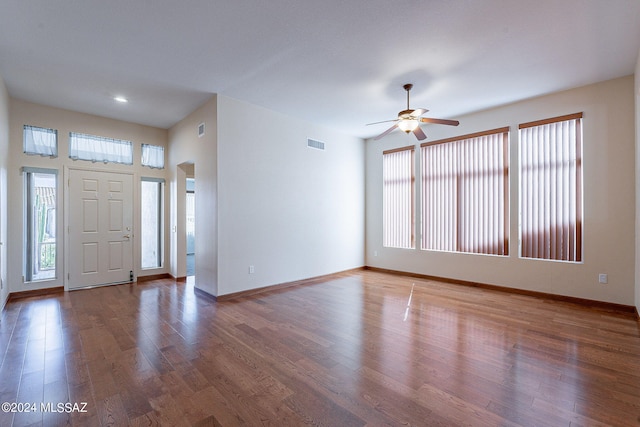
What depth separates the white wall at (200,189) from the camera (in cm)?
467

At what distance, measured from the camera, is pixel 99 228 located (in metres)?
5.52

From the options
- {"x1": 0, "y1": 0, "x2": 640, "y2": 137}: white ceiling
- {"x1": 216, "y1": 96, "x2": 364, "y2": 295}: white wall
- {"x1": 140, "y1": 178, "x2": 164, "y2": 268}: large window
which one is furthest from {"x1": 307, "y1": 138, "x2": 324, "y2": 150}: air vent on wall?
{"x1": 140, "y1": 178, "x2": 164, "y2": 268}: large window

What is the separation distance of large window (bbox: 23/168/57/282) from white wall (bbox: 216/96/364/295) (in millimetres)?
2564

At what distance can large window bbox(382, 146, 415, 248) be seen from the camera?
6.41m

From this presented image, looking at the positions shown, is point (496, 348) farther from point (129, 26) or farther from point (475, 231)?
point (129, 26)

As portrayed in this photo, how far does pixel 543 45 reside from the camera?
321 cm

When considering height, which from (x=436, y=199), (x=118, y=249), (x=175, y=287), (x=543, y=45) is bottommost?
(x=175, y=287)

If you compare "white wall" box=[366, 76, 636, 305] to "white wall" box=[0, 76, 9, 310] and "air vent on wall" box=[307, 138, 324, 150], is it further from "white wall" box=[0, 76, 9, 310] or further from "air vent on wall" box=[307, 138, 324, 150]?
"white wall" box=[0, 76, 9, 310]

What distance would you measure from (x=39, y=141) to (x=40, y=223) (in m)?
1.39

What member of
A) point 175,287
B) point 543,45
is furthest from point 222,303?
point 543,45

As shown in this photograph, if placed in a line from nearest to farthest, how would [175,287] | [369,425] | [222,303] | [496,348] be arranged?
[369,425] → [496,348] → [222,303] → [175,287]

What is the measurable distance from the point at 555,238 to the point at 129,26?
20.6ft

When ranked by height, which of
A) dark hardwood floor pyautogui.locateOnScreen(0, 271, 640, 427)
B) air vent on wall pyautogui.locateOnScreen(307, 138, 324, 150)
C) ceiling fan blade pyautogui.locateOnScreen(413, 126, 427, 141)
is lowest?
dark hardwood floor pyautogui.locateOnScreen(0, 271, 640, 427)

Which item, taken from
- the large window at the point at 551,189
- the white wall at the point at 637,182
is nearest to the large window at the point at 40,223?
the large window at the point at 551,189
